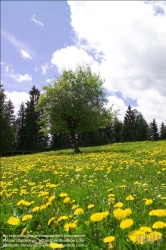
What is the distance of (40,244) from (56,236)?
7.2 inches

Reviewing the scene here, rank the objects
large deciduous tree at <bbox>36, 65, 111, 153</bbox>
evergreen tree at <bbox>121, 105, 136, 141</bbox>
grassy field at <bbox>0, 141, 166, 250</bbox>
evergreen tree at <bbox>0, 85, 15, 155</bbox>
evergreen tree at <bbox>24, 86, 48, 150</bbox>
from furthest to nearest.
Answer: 1. evergreen tree at <bbox>121, 105, 136, 141</bbox>
2. evergreen tree at <bbox>24, 86, 48, 150</bbox>
3. evergreen tree at <bbox>0, 85, 15, 155</bbox>
4. large deciduous tree at <bbox>36, 65, 111, 153</bbox>
5. grassy field at <bbox>0, 141, 166, 250</bbox>

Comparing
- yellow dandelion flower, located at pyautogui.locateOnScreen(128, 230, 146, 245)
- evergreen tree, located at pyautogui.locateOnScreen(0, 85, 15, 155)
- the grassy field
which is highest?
evergreen tree, located at pyautogui.locateOnScreen(0, 85, 15, 155)

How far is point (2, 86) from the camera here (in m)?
44.9

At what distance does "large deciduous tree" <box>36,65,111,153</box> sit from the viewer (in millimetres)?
25109

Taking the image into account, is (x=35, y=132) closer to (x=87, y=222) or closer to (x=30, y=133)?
(x=30, y=133)

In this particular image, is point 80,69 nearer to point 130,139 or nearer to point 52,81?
point 52,81

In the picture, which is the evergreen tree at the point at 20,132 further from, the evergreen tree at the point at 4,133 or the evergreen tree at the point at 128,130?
the evergreen tree at the point at 128,130

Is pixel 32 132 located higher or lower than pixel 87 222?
higher

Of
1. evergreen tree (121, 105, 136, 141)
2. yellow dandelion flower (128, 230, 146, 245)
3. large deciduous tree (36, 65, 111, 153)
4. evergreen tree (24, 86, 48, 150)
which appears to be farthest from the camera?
evergreen tree (121, 105, 136, 141)

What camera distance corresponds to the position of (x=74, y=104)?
82.3 ft

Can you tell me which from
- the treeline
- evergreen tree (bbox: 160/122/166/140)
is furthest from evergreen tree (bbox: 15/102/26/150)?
evergreen tree (bbox: 160/122/166/140)

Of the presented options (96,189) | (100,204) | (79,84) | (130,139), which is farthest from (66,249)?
(130,139)

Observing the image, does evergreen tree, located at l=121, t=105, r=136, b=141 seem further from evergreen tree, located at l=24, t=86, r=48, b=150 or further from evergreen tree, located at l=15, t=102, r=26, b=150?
evergreen tree, located at l=15, t=102, r=26, b=150

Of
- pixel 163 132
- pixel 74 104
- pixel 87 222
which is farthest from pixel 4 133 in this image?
pixel 163 132
